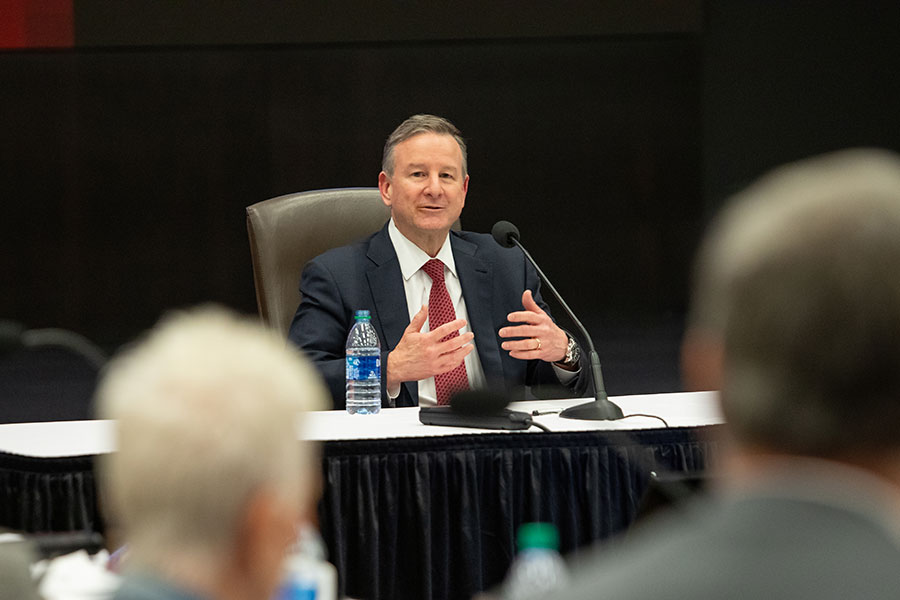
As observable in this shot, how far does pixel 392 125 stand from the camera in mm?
7207

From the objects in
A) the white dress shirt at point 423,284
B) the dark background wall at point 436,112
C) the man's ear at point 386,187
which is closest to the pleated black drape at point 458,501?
the white dress shirt at point 423,284

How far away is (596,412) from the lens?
2.53 meters

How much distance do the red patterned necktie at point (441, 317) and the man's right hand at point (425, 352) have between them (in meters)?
0.17

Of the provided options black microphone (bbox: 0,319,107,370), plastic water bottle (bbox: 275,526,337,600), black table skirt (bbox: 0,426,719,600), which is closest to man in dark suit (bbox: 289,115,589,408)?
black table skirt (bbox: 0,426,719,600)

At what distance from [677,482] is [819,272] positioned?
2.96ft

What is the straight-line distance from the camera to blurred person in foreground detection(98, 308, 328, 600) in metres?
0.72

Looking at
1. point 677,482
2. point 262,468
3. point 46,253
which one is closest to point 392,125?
point 46,253

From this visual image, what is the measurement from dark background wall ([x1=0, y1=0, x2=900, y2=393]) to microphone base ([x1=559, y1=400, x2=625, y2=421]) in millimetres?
4040

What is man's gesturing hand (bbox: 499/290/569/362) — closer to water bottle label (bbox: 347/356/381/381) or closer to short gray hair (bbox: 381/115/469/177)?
water bottle label (bbox: 347/356/381/381)

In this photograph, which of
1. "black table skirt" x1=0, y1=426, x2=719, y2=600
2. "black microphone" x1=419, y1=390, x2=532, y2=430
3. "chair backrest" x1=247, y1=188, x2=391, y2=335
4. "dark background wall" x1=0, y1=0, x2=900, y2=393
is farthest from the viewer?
"dark background wall" x1=0, y1=0, x2=900, y2=393

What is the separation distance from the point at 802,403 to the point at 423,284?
253 centimetres

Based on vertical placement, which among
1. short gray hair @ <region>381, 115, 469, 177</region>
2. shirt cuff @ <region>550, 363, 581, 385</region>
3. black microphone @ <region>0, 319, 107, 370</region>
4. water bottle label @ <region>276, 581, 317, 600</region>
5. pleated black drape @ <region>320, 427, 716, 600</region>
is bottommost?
pleated black drape @ <region>320, 427, 716, 600</region>

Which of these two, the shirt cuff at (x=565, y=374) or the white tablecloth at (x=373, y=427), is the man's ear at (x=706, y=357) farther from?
Result: the shirt cuff at (x=565, y=374)

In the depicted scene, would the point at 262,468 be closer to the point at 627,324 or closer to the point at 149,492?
the point at 149,492
